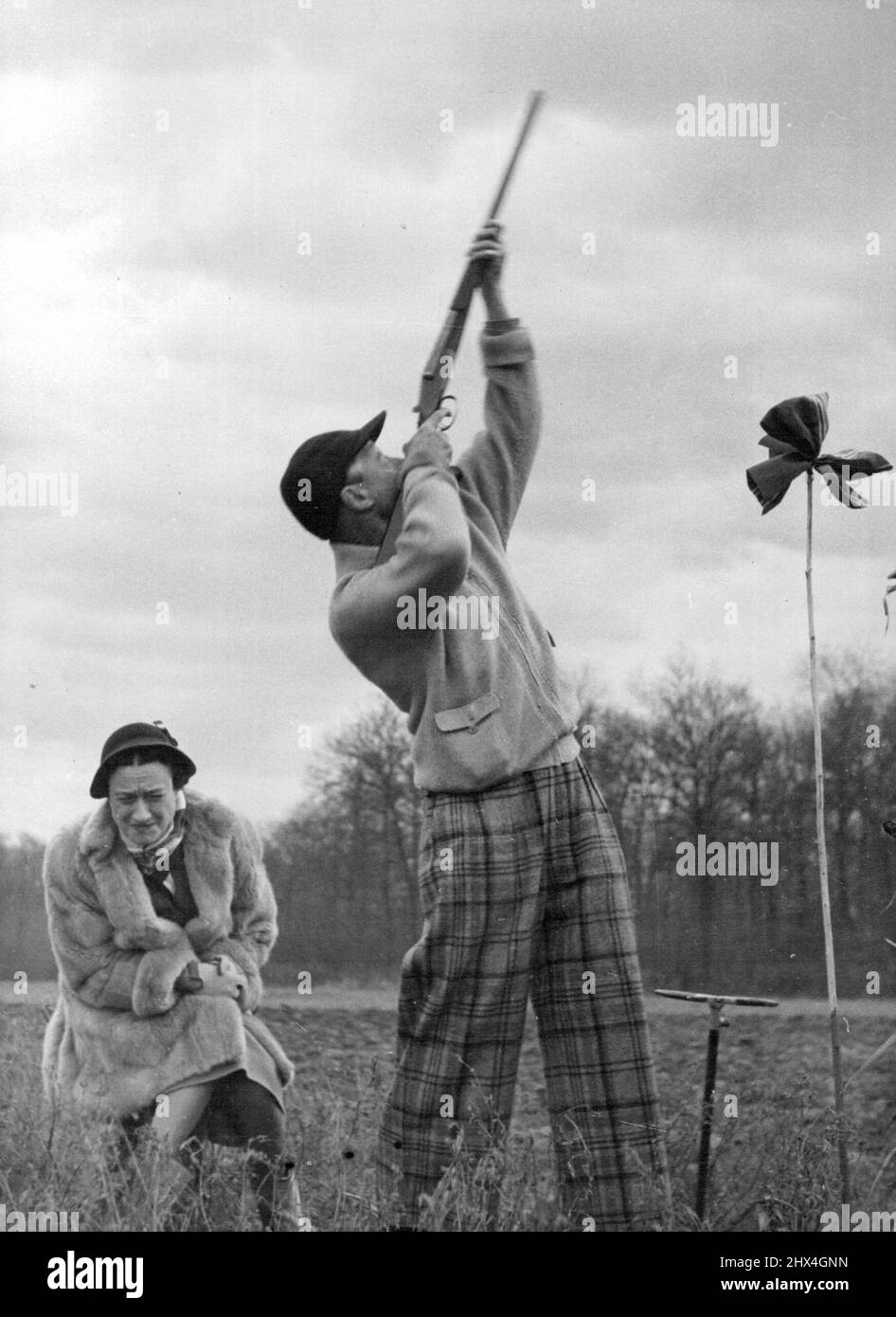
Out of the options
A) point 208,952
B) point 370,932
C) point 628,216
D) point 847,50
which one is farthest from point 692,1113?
point 847,50

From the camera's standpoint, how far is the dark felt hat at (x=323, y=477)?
14.8 ft

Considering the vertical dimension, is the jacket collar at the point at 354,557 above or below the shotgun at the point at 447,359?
below

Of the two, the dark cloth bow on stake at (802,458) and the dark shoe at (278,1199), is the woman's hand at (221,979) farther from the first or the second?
the dark cloth bow on stake at (802,458)

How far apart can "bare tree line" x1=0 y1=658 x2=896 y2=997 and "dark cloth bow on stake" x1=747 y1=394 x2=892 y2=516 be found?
51 cm

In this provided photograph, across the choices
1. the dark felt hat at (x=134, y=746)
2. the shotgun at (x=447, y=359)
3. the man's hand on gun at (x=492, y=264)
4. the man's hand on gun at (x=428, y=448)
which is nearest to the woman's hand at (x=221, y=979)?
the dark felt hat at (x=134, y=746)

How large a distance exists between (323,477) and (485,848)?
1.06 metres

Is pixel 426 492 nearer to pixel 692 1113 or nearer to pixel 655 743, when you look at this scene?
pixel 655 743

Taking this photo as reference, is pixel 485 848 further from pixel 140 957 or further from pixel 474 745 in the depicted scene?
pixel 140 957

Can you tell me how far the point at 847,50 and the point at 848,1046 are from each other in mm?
2723

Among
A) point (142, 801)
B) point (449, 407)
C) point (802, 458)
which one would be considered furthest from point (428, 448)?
point (142, 801)

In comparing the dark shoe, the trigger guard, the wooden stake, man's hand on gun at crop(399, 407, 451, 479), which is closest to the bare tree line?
the wooden stake

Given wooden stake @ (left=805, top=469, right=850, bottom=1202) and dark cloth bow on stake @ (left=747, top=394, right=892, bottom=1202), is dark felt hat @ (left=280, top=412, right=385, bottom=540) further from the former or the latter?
wooden stake @ (left=805, top=469, right=850, bottom=1202)

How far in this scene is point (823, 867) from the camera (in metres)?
Answer: 4.65

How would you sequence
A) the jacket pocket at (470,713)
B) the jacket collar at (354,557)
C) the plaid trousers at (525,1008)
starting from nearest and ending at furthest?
the plaid trousers at (525,1008), the jacket pocket at (470,713), the jacket collar at (354,557)
